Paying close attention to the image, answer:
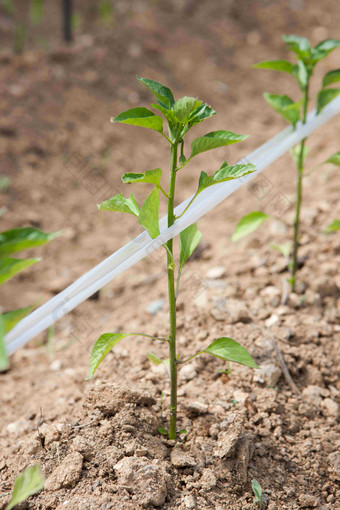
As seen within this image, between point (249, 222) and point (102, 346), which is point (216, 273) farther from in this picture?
point (102, 346)

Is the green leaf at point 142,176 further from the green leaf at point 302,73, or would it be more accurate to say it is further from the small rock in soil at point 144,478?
the green leaf at point 302,73

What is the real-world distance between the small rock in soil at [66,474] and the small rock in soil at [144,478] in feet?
0.30

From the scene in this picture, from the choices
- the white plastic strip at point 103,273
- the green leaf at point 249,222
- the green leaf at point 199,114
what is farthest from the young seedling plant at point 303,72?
the green leaf at point 199,114

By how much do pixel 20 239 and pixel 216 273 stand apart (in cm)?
115

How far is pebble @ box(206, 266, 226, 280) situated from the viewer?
200cm

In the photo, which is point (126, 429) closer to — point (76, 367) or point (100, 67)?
point (76, 367)

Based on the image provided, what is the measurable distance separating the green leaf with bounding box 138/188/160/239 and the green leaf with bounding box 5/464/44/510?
579 mm

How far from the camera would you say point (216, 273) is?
2020 millimetres

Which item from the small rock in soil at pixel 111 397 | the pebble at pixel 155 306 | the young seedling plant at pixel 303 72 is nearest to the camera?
the small rock in soil at pixel 111 397

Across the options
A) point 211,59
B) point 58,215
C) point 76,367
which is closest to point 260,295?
point 76,367

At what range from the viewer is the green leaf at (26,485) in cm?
102

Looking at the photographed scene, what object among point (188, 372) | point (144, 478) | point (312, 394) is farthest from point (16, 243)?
point (312, 394)

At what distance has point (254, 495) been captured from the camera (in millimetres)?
1216

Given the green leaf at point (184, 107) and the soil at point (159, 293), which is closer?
the green leaf at point (184, 107)
